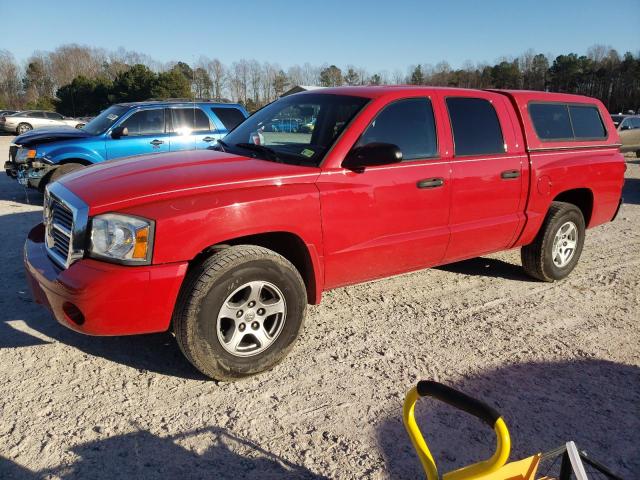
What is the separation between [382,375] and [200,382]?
1174 mm

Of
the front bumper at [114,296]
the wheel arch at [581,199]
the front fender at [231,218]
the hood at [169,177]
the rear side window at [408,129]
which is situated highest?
the rear side window at [408,129]

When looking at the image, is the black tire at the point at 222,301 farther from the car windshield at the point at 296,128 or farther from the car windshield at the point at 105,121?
the car windshield at the point at 105,121

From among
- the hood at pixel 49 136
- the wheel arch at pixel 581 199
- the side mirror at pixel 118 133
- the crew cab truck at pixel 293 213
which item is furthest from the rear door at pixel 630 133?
the hood at pixel 49 136

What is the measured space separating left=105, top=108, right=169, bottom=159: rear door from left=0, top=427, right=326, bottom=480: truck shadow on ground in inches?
266

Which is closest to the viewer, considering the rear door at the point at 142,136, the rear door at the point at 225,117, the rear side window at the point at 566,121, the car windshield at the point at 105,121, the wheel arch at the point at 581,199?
the rear side window at the point at 566,121

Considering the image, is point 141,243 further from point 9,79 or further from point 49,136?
point 9,79

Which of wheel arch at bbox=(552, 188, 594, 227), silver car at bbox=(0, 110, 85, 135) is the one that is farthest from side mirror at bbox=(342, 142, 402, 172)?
silver car at bbox=(0, 110, 85, 135)

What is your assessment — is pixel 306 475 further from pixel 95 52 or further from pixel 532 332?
pixel 95 52

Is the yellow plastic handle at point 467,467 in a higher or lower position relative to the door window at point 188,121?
lower

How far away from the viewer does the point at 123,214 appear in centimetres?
280

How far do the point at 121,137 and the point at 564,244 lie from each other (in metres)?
7.09

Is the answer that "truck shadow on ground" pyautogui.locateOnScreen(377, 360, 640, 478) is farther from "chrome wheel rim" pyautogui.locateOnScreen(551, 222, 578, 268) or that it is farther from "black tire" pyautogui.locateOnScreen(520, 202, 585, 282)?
"chrome wheel rim" pyautogui.locateOnScreen(551, 222, 578, 268)

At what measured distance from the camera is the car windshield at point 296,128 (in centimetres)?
362

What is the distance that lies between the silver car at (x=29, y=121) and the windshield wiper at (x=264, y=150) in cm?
2651
